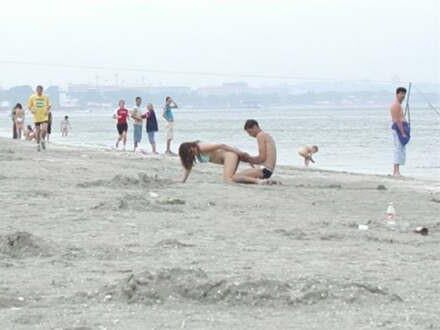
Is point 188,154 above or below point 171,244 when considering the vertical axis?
above

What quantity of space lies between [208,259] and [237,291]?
1653 mm

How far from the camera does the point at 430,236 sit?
1063cm

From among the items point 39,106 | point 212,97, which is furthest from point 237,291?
point 212,97

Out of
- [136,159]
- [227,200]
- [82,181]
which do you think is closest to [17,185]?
[82,181]

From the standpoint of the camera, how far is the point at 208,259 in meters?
8.59

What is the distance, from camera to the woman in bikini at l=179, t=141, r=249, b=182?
16578 millimetres

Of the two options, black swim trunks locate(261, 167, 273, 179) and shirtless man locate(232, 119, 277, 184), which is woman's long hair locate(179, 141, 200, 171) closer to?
shirtless man locate(232, 119, 277, 184)

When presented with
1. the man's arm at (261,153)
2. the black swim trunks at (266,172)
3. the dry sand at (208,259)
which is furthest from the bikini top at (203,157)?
the dry sand at (208,259)

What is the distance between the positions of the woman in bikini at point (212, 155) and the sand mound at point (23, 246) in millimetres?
7491

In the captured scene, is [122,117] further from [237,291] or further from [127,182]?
[237,291]

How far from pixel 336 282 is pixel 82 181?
9.17 m

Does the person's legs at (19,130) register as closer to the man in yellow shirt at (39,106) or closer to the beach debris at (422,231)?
the man in yellow shirt at (39,106)

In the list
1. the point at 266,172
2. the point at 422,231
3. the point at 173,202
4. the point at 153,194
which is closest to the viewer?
the point at 422,231

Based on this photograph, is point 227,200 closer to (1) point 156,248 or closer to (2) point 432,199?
(2) point 432,199
